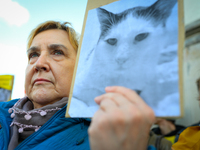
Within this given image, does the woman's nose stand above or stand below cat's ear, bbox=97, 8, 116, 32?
below

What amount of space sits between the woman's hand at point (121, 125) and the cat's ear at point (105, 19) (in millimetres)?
373

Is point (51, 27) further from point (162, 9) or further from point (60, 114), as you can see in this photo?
point (162, 9)

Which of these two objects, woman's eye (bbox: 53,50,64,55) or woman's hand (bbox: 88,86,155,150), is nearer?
woman's hand (bbox: 88,86,155,150)

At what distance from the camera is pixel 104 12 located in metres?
0.73

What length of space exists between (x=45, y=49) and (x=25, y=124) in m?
0.50

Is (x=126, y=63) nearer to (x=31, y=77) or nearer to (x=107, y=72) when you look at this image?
(x=107, y=72)

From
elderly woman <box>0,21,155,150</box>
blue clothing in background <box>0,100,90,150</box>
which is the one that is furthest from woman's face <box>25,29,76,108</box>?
blue clothing in background <box>0,100,90,150</box>

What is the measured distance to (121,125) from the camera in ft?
1.34

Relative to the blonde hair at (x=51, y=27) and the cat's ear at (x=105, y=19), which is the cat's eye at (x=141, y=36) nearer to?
the cat's ear at (x=105, y=19)

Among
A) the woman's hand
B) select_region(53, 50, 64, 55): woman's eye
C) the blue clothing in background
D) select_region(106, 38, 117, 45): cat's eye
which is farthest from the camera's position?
select_region(53, 50, 64, 55): woman's eye

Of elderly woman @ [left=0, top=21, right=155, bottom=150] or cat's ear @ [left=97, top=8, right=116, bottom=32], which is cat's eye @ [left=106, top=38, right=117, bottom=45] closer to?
cat's ear @ [left=97, top=8, right=116, bottom=32]

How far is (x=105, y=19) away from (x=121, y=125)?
49 centimetres

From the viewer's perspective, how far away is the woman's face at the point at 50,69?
0.96m

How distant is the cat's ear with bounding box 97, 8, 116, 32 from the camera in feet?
2.24
